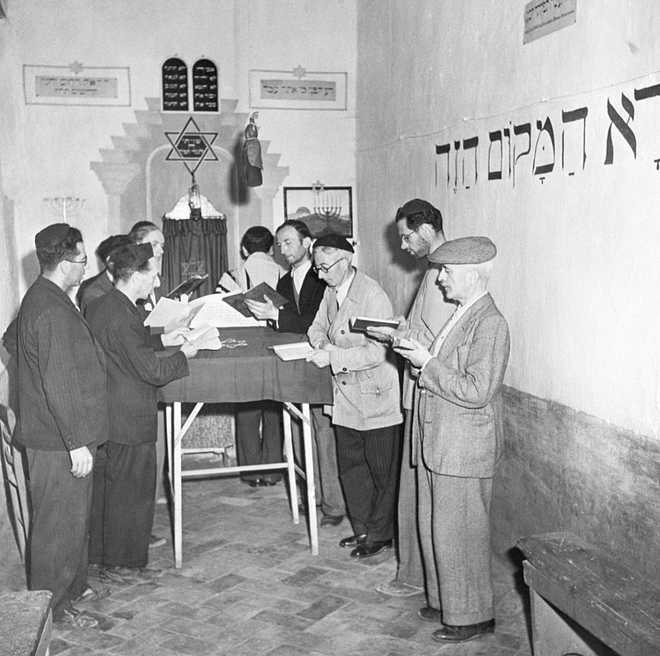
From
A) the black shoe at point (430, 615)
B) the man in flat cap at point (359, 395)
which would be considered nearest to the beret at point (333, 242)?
the man in flat cap at point (359, 395)

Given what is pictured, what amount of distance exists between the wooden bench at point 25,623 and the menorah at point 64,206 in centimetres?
532

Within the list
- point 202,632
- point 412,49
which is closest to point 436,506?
point 202,632

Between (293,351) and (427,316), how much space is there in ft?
2.79

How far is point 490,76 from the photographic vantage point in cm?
530

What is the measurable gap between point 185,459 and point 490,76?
435cm

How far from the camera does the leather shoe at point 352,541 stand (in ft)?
17.8

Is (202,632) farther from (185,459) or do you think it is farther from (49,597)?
(185,459)

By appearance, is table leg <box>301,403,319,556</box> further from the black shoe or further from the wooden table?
the black shoe

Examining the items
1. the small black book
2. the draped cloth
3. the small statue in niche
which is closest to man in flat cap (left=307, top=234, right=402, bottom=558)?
the small black book

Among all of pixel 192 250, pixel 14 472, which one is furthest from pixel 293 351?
pixel 192 250

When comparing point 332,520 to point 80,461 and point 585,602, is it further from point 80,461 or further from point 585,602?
point 585,602

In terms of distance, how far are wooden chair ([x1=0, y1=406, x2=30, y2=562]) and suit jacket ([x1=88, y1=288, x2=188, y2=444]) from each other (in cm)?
53

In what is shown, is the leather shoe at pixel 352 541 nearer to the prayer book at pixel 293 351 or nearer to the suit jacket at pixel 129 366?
the prayer book at pixel 293 351

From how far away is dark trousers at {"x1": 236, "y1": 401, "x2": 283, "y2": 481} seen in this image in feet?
22.1
